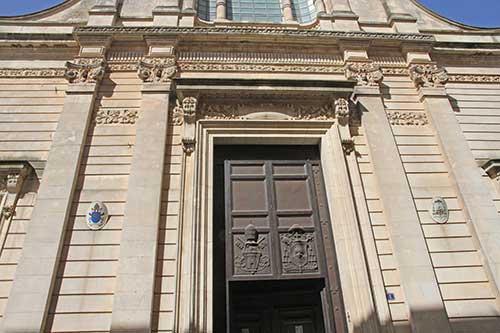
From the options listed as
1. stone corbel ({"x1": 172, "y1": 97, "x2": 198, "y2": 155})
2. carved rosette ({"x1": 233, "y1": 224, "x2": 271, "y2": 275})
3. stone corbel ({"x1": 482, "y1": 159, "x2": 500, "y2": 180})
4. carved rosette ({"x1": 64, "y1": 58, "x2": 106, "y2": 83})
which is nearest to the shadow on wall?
carved rosette ({"x1": 233, "y1": 224, "x2": 271, "y2": 275})

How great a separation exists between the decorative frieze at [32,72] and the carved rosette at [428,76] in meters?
9.53

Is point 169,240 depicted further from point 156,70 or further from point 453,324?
point 453,324

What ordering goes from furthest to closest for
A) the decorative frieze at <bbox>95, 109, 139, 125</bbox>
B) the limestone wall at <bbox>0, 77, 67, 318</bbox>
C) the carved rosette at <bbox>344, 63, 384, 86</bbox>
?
the carved rosette at <bbox>344, 63, 384, 86</bbox>, the decorative frieze at <bbox>95, 109, 139, 125</bbox>, the limestone wall at <bbox>0, 77, 67, 318</bbox>

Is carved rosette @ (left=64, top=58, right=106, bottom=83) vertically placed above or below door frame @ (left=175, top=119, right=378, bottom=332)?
above

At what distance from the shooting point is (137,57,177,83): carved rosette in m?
8.20

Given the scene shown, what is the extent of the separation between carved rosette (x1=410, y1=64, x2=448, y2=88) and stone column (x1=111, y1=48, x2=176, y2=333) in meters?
6.60

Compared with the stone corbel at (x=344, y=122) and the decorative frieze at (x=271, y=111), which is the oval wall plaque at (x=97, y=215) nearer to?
the decorative frieze at (x=271, y=111)

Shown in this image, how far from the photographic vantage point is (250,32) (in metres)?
9.06

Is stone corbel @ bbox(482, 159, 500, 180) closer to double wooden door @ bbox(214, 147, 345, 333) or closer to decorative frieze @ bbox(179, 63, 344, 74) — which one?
double wooden door @ bbox(214, 147, 345, 333)

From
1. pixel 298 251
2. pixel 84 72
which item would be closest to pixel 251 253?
pixel 298 251

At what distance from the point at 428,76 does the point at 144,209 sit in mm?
8200

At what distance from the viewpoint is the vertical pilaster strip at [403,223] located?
5.96 meters

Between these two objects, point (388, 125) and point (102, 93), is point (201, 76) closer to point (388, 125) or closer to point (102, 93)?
point (102, 93)

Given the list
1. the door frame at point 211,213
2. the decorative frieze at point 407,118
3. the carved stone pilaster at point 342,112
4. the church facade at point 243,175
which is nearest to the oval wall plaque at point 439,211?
the church facade at point 243,175
